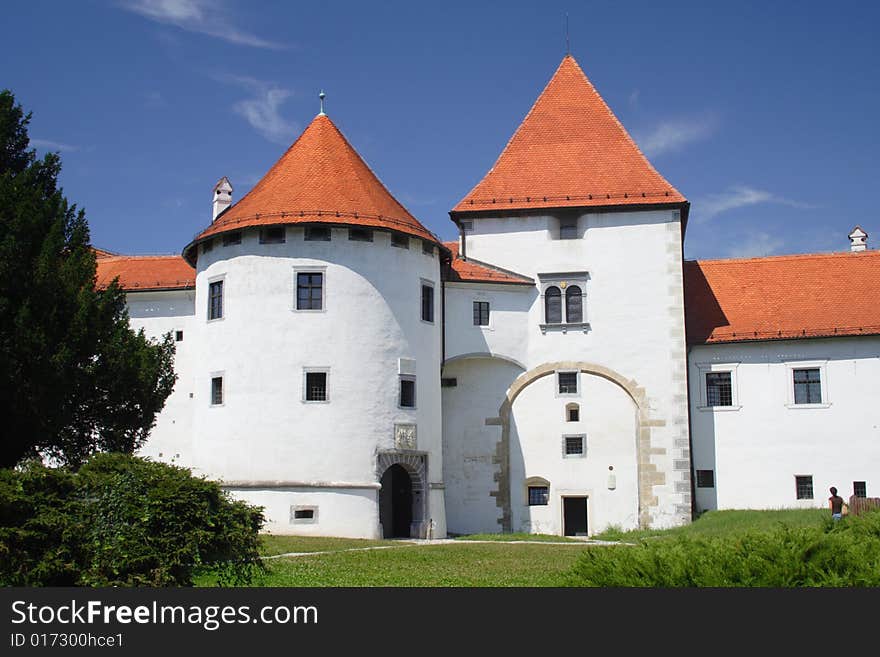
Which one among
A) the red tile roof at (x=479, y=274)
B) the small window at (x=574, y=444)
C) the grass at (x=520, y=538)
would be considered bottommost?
the grass at (x=520, y=538)

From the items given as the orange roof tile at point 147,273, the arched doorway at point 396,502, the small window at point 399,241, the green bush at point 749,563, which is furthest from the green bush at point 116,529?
the orange roof tile at point 147,273

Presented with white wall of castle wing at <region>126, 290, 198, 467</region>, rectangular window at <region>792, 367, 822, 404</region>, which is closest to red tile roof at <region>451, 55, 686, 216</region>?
rectangular window at <region>792, 367, 822, 404</region>

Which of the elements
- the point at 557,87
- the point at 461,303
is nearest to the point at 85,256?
the point at 461,303

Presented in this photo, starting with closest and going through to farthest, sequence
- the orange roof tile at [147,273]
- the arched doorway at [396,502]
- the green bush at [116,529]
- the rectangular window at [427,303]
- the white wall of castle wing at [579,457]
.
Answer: the green bush at [116,529] < the rectangular window at [427,303] < the arched doorway at [396,502] < the white wall of castle wing at [579,457] < the orange roof tile at [147,273]

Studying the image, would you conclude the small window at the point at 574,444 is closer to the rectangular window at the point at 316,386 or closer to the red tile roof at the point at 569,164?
the red tile roof at the point at 569,164

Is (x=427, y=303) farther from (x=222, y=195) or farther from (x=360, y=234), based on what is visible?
(x=222, y=195)

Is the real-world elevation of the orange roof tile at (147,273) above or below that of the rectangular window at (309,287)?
above

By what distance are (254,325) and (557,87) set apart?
1516 centimetres

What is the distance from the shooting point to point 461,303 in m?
32.0

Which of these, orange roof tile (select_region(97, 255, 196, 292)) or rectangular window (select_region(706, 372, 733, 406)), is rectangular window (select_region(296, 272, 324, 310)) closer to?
orange roof tile (select_region(97, 255, 196, 292))

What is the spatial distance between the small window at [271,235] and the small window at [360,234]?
190cm

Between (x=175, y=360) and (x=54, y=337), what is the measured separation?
10.6 metres

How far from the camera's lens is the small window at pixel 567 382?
3212 centimetres

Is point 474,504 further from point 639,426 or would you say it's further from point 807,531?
point 807,531
